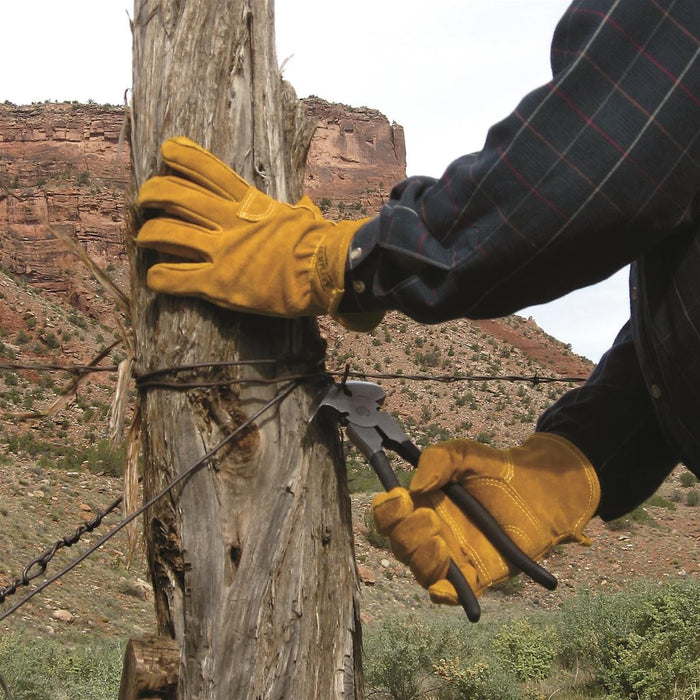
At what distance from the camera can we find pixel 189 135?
2.15 m

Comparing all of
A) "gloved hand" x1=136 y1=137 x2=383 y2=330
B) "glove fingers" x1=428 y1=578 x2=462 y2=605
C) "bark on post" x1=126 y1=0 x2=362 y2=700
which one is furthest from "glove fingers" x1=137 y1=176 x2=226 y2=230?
"glove fingers" x1=428 y1=578 x2=462 y2=605

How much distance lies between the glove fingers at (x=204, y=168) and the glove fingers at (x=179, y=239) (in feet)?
0.32

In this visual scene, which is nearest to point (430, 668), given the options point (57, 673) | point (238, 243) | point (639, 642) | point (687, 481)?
point (639, 642)

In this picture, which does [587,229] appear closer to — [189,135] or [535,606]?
[189,135]

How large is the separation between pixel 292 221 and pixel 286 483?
1.87ft

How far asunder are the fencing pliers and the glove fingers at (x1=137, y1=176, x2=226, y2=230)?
469 mm

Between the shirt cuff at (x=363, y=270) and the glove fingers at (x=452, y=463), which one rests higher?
the shirt cuff at (x=363, y=270)

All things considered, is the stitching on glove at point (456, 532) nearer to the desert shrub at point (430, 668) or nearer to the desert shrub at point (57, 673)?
the desert shrub at point (57, 673)

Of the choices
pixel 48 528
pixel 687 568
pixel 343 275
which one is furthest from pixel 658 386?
pixel 687 568

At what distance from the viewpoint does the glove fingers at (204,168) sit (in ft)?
6.55

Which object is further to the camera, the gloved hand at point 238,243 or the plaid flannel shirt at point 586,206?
the gloved hand at point 238,243

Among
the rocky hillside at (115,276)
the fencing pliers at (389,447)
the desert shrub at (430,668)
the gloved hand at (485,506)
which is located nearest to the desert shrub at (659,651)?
the desert shrub at (430,668)

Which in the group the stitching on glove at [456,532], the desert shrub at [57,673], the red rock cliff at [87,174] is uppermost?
the red rock cliff at [87,174]

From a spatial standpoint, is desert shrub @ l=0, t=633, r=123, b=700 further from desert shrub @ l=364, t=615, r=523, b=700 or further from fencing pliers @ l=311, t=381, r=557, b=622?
fencing pliers @ l=311, t=381, r=557, b=622
